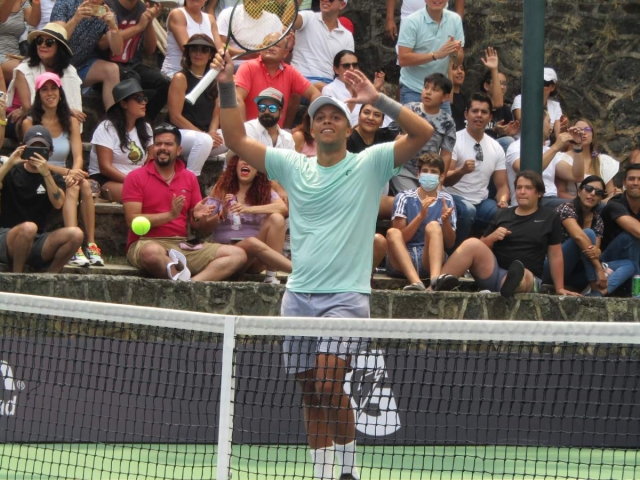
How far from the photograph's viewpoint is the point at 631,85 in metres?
13.9

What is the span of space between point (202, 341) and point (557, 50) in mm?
8152

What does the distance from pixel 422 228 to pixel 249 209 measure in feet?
4.64

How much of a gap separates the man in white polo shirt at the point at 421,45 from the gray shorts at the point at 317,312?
6234 mm

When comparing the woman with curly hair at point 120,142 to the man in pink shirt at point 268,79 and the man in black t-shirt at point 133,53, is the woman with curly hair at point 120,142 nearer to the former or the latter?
the man in black t-shirt at point 133,53

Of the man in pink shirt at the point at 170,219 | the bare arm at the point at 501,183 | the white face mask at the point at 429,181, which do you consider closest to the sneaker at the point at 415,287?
the white face mask at the point at 429,181

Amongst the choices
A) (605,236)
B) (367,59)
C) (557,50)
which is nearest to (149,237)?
(605,236)

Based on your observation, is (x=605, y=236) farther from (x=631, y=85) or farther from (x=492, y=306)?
(x=631, y=85)

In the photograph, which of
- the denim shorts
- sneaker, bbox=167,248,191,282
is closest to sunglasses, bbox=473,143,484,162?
the denim shorts

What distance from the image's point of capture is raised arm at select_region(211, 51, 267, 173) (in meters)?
5.66

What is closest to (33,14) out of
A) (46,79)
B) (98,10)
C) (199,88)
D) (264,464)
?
(98,10)

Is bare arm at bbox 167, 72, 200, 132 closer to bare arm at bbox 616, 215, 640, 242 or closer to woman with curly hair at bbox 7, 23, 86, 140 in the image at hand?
woman with curly hair at bbox 7, 23, 86, 140

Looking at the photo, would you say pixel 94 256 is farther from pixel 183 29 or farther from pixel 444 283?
pixel 183 29

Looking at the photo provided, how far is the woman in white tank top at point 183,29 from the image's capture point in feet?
37.3

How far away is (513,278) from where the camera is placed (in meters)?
8.84
